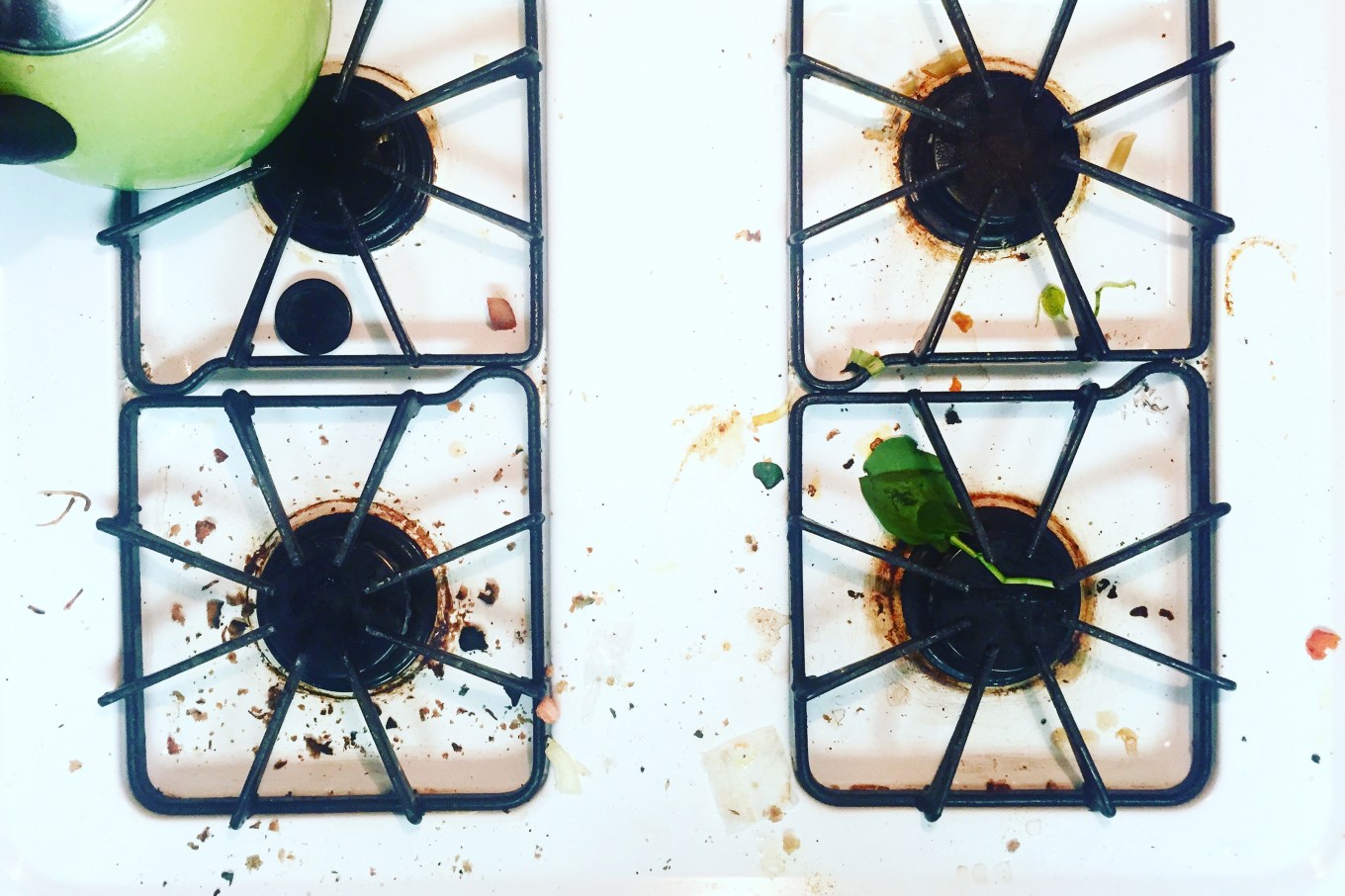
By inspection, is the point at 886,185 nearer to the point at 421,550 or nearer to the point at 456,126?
the point at 456,126

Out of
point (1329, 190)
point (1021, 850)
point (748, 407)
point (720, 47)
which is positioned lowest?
point (1021, 850)

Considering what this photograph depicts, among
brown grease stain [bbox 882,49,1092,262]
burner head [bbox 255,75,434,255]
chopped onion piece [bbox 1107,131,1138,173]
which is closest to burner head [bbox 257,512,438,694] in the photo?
burner head [bbox 255,75,434,255]

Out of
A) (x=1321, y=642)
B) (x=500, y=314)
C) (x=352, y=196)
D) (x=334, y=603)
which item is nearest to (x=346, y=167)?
(x=352, y=196)

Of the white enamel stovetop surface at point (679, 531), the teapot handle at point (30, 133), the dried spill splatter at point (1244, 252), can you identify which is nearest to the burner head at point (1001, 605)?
the white enamel stovetop surface at point (679, 531)

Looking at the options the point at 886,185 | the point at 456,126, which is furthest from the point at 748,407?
the point at 456,126

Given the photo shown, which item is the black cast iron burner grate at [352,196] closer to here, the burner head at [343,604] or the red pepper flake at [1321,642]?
the burner head at [343,604]

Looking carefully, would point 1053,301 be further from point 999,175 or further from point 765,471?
point 765,471

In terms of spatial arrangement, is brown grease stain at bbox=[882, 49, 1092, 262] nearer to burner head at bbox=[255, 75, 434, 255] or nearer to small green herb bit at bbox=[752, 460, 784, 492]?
small green herb bit at bbox=[752, 460, 784, 492]
